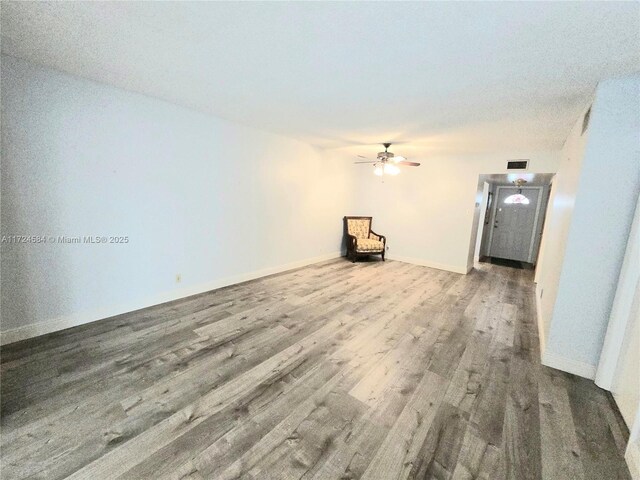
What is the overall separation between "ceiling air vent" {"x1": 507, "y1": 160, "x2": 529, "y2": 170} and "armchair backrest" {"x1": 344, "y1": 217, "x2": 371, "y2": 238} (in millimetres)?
3036

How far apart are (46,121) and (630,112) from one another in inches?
195

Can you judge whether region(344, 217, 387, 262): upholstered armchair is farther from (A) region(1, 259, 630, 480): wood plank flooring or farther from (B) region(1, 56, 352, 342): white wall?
→ (A) region(1, 259, 630, 480): wood plank flooring

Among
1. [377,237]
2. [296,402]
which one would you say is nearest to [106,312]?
[296,402]

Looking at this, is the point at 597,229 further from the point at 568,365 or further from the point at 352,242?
the point at 352,242

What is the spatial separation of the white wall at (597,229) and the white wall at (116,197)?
3918mm

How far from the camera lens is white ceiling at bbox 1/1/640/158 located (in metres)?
1.48

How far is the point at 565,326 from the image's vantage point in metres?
2.37

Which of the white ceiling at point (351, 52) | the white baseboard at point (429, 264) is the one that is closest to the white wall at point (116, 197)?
the white ceiling at point (351, 52)

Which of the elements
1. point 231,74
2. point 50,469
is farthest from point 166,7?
point 50,469

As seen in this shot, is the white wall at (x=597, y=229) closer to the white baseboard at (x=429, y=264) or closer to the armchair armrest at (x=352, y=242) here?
the white baseboard at (x=429, y=264)

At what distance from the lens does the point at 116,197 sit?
2.87 meters

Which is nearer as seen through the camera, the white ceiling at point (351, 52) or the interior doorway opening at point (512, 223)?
the white ceiling at point (351, 52)

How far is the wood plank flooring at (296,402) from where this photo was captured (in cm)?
145

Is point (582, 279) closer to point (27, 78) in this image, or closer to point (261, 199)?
point (261, 199)
